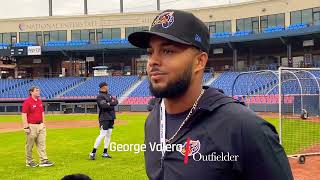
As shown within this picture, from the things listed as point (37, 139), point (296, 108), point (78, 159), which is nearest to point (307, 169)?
point (78, 159)

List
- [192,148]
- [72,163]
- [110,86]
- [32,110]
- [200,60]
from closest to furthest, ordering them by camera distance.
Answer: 1. [192,148]
2. [200,60]
3. [32,110]
4. [72,163]
5. [110,86]

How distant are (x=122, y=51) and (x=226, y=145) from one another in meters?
54.0

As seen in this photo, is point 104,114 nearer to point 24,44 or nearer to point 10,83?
point 10,83

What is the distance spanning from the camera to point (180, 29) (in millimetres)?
2195

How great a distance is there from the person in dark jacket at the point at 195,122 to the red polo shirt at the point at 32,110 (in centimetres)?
1015

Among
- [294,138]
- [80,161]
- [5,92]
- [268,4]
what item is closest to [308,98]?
[294,138]

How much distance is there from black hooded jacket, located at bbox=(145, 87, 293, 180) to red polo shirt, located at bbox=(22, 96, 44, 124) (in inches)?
408

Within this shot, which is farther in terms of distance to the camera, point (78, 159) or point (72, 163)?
point (78, 159)

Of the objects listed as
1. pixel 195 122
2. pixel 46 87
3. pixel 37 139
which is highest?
pixel 195 122

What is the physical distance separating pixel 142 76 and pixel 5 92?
1666 cm

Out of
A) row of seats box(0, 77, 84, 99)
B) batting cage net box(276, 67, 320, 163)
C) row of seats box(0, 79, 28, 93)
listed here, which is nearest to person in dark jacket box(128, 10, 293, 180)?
batting cage net box(276, 67, 320, 163)

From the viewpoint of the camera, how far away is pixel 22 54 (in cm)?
5347

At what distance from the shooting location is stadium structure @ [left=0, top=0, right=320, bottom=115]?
44969 mm

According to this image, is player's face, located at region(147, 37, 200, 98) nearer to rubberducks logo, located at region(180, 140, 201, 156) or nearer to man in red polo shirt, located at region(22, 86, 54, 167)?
rubberducks logo, located at region(180, 140, 201, 156)
